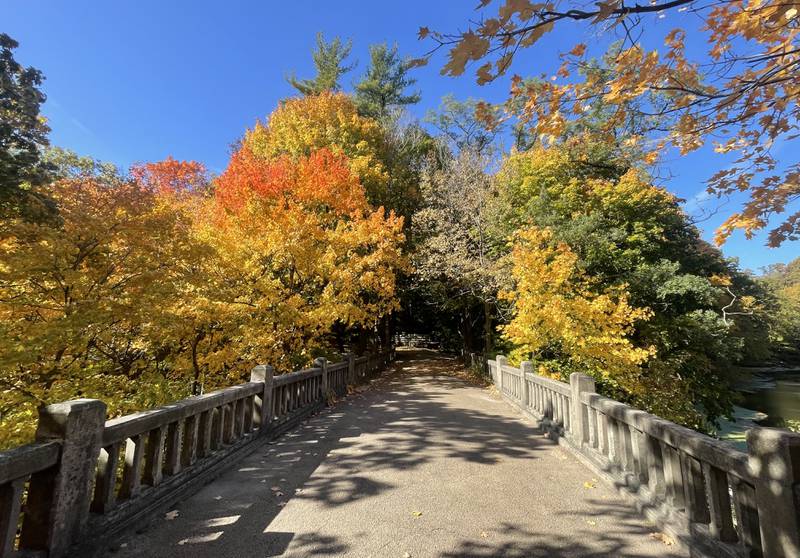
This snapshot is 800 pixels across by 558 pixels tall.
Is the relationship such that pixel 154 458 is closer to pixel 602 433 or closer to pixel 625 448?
pixel 625 448

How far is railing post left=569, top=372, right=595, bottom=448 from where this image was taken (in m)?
5.39

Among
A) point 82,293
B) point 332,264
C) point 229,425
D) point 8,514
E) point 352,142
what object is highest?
point 352,142

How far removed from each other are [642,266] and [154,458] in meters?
14.8

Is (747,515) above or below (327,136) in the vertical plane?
below

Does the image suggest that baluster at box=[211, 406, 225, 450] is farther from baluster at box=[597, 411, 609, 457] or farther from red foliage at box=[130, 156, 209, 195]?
red foliage at box=[130, 156, 209, 195]

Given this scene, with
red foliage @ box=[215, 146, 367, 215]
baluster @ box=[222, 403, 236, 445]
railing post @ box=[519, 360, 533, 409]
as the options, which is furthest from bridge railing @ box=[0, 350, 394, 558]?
red foliage @ box=[215, 146, 367, 215]

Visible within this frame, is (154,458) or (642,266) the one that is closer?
(154,458)

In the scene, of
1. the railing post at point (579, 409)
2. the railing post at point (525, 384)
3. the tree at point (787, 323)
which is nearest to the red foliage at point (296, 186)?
the railing post at point (525, 384)

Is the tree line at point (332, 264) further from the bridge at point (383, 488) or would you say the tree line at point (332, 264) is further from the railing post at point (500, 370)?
the bridge at point (383, 488)

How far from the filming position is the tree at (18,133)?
651cm

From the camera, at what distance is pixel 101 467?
301 centimetres

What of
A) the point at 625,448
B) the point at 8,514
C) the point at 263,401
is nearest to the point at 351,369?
the point at 263,401

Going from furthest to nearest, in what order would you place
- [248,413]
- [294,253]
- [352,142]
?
[352,142] < [294,253] < [248,413]

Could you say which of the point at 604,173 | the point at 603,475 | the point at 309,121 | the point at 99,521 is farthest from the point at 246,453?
the point at 309,121
